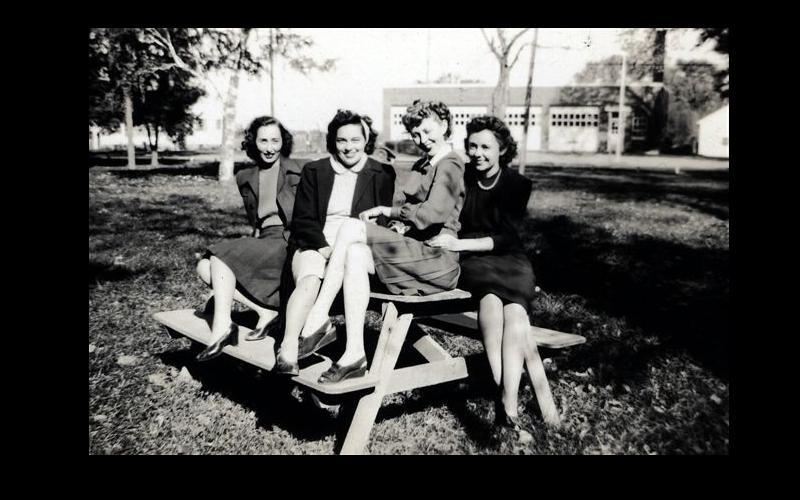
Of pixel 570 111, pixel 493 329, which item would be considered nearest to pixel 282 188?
pixel 493 329

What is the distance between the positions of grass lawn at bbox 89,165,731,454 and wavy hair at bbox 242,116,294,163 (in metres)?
1.53

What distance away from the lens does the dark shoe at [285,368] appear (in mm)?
3258

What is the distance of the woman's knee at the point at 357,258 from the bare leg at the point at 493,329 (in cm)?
74

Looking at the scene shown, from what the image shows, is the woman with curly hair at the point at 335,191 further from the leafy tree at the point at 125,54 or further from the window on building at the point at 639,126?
the window on building at the point at 639,126

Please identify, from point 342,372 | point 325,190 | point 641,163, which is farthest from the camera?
point 641,163

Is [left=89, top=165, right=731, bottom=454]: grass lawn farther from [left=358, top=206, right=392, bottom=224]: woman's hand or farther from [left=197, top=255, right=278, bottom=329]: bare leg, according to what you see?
[left=358, top=206, right=392, bottom=224]: woman's hand

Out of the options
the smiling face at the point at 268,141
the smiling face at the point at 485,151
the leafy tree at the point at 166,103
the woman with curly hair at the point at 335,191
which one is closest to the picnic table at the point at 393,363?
the woman with curly hair at the point at 335,191

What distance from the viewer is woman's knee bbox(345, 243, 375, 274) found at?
135 inches

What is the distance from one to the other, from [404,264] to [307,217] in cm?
79

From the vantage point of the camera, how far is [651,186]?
17734 mm

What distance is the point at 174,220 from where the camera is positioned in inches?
416

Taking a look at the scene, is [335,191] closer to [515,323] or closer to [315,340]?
[315,340]

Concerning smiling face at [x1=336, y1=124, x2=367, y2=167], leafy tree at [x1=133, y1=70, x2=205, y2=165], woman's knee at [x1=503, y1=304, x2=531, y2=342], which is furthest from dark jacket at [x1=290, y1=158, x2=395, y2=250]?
leafy tree at [x1=133, y1=70, x2=205, y2=165]
